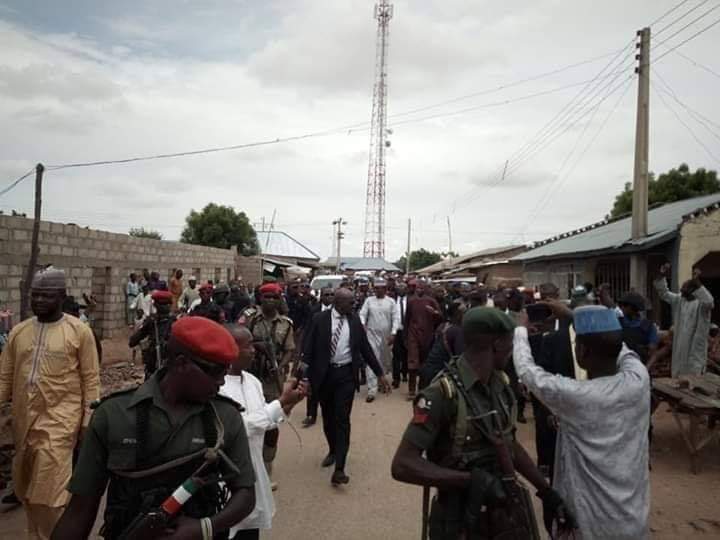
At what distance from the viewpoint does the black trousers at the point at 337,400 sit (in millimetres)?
5418

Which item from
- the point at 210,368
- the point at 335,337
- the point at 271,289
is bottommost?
the point at 335,337

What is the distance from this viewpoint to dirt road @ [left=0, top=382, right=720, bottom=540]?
430 centimetres

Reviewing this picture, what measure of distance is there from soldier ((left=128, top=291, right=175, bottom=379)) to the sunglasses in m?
3.98

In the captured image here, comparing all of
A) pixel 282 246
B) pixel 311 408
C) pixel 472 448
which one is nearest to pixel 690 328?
pixel 311 408

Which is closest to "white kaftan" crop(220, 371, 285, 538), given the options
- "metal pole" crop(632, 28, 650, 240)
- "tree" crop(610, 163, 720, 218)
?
"metal pole" crop(632, 28, 650, 240)

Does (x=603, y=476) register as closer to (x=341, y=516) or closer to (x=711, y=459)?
(x=341, y=516)

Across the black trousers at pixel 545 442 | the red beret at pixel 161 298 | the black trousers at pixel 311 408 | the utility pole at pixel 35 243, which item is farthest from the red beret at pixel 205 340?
the utility pole at pixel 35 243

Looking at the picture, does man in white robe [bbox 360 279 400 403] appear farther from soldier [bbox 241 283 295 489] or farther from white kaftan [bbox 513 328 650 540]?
white kaftan [bbox 513 328 650 540]

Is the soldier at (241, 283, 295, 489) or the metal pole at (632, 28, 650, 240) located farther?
the metal pole at (632, 28, 650, 240)

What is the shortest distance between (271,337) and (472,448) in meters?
3.35

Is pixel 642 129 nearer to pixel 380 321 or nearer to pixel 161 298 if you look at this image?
pixel 380 321

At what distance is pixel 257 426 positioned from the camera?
2896mm

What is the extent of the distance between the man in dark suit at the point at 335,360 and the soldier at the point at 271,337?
1.40 ft

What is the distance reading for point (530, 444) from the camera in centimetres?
655
